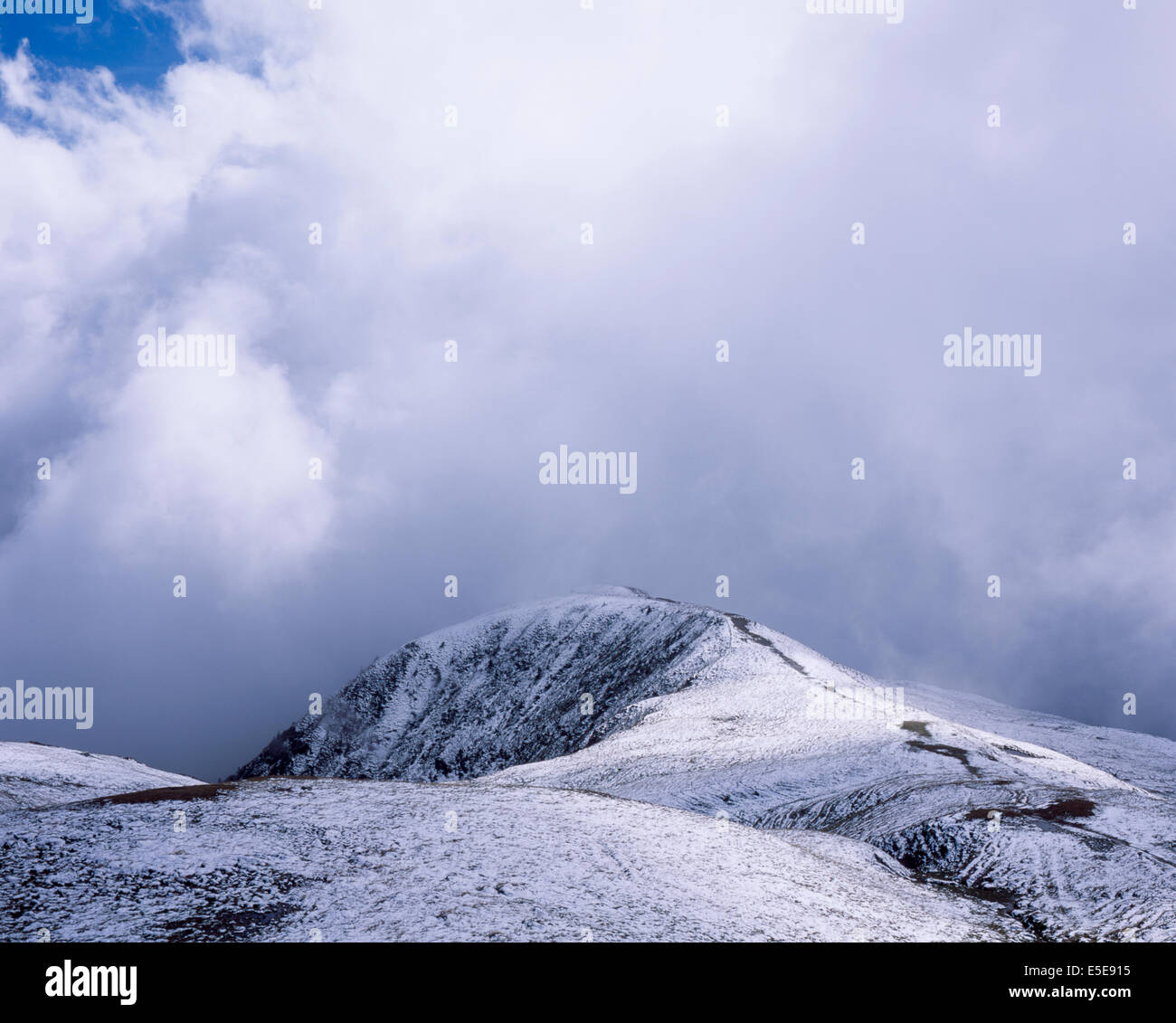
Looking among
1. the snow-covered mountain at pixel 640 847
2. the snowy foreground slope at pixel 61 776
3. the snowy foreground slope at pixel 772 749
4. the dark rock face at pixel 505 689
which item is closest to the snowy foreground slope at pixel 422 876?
the snow-covered mountain at pixel 640 847

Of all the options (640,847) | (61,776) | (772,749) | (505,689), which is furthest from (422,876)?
(505,689)

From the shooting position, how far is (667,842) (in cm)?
3053

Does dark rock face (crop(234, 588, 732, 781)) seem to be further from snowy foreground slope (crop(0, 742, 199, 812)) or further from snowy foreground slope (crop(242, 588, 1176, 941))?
snowy foreground slope (crop(0, 742, 199, 812))

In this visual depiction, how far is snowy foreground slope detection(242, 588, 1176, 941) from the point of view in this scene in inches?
1337

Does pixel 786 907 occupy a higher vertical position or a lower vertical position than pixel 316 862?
lower

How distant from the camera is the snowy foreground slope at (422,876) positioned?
807 inches

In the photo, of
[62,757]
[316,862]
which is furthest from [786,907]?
[62,757]

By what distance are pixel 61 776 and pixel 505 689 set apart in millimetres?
94409

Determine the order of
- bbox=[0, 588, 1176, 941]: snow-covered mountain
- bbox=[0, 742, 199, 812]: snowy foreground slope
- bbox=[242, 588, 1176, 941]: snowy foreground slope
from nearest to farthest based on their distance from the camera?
bbox=[0, 588, 1176, 941]: snow-covered mountain < bbox=[242, 588, 1176, 941]: snowy foreground slope < bbox=[0, 742, 199, 812]: snowy foreground slope

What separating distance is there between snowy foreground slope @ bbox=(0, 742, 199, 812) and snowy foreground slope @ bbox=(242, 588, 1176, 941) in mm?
30100

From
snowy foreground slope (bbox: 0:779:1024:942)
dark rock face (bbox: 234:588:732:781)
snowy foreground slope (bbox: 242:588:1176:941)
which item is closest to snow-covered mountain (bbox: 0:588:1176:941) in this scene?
snowy foreground slope (bbox: 0:779:1024:942)
